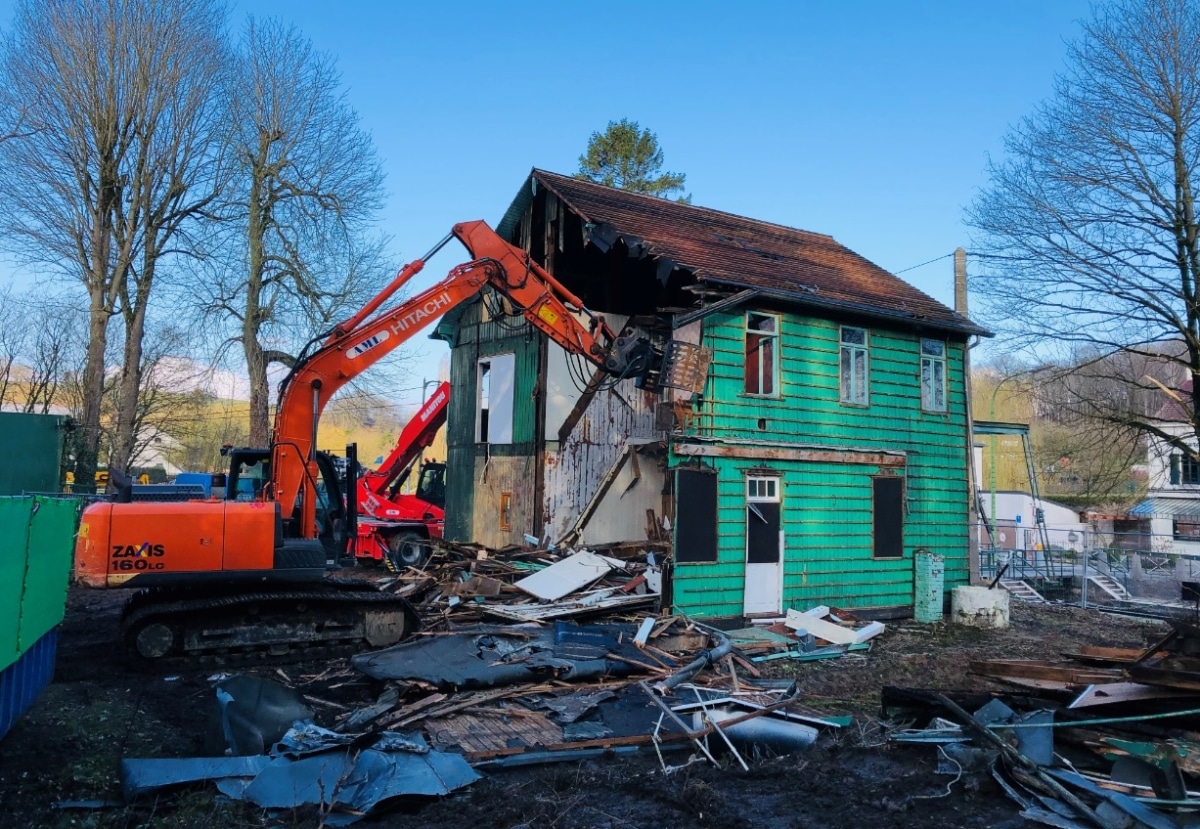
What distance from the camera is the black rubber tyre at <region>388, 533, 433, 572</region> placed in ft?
54.6

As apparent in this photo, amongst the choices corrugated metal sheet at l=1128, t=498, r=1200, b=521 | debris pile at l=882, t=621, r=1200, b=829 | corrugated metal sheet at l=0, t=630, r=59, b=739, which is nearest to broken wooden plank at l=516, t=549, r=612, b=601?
debris pile at l=882, t=621, r=1200, b=829

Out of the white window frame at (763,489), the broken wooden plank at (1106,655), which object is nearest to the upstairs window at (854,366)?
the white window frame at (763,489)

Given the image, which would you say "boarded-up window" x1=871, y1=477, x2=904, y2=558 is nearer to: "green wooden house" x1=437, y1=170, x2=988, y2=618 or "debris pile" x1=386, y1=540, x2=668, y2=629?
"green wooden house" x1=437, y1=170, x2=988, y2=618

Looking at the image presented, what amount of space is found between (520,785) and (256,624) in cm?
514

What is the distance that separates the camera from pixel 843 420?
51.3ft

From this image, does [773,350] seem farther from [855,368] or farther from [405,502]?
[405,502]

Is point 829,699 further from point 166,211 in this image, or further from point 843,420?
point 166,211

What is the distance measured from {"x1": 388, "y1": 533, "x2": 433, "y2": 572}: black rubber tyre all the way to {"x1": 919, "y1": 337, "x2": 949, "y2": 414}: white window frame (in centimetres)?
1001

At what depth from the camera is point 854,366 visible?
52.5ft

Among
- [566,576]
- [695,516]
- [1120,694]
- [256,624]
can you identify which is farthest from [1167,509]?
[256,624]

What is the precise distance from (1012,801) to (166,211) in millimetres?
23856

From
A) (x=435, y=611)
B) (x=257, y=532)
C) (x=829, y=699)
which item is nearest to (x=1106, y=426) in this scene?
(x=829, y=699)

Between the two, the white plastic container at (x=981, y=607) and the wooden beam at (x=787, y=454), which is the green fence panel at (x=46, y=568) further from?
the white plastic container at (x=981, y=607)

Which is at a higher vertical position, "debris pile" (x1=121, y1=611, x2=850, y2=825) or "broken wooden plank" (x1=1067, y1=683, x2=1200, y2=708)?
"broken wooden plank" (x1=1067, y1=683, x2=1200, y2=708)
